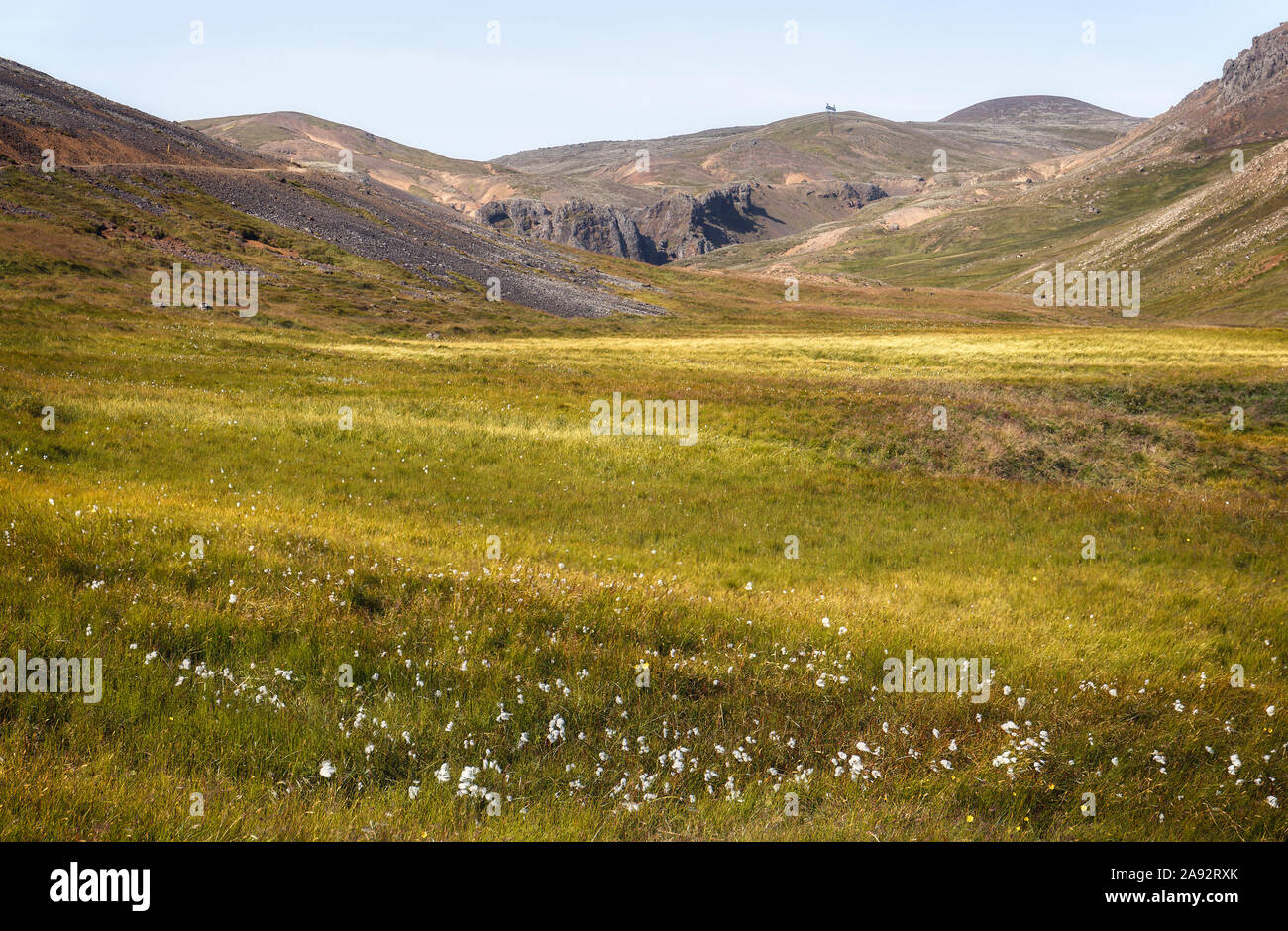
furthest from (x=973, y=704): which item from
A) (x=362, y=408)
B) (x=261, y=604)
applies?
(x=362, y=408)

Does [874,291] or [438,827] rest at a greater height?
[874,291]

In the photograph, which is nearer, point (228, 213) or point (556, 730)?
point (556, 730)

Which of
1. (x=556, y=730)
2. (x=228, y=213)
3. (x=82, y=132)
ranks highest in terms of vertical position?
(x=82, y=132)

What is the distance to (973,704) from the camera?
7848 mm

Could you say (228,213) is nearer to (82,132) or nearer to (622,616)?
(82,132)

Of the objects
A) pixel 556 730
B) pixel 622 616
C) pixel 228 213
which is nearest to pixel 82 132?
pixel 228 213

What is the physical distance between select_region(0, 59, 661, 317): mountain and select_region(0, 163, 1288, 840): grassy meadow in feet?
188

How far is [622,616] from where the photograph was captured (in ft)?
30.4

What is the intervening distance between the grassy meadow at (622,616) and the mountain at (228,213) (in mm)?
57221

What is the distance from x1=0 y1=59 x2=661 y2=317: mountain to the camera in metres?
76.9

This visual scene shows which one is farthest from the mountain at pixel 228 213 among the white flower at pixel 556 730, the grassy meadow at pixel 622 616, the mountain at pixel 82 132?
the white flower at pixel 556 730

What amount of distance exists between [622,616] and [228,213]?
107 meters
